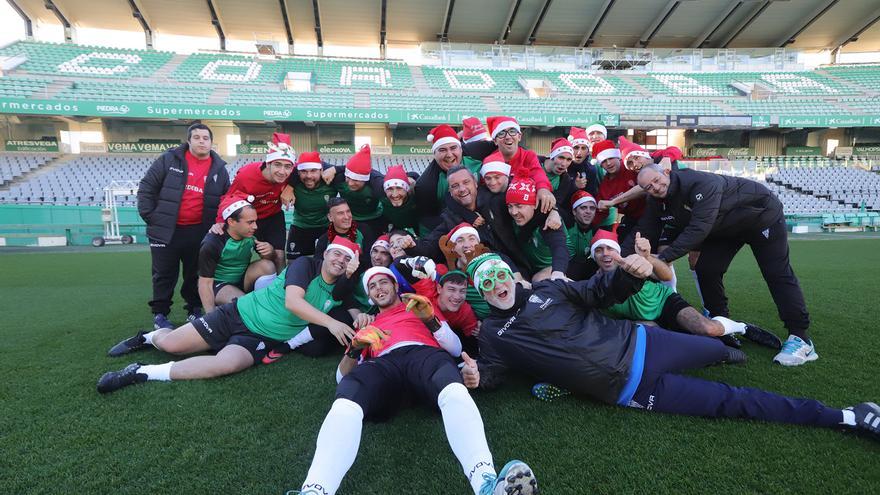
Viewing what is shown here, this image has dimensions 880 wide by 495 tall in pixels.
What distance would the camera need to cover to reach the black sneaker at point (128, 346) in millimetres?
4129

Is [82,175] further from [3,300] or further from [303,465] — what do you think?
[303,465]

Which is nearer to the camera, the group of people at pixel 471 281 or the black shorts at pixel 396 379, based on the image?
the black shorts at pixel 396 379

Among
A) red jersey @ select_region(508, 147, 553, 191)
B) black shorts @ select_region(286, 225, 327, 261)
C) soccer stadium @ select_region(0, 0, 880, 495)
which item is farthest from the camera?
black shorts @ select_region(286, 225, 327, 261)

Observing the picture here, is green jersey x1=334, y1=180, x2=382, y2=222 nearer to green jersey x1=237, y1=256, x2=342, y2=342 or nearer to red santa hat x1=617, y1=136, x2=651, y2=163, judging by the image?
green jersey x1=237, y1=256, x2=342, y2=342

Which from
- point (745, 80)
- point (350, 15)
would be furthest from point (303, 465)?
point (745, 80)

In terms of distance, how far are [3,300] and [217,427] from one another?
656cm

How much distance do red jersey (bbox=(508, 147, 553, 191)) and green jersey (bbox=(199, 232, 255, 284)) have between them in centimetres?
291

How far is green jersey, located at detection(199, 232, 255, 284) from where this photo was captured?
448cm

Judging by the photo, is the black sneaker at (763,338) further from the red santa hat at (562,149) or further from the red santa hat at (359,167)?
the red santa hat at (359,167)

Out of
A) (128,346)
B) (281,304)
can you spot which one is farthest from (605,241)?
(128,346)

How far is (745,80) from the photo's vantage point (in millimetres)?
31062

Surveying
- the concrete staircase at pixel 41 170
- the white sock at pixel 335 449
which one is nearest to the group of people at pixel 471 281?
the white sock at pixel 335 449

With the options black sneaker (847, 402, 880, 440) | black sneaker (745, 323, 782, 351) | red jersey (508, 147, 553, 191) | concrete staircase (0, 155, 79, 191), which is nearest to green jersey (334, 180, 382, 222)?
red jersey (508, 147, 553, 191)

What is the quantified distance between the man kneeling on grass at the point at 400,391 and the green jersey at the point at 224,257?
216 cm
